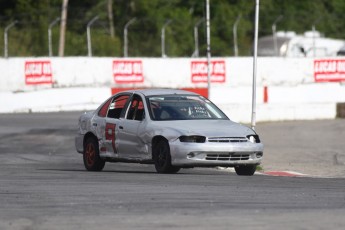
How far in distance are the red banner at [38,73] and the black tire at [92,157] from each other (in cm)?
2257

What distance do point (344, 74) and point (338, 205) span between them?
37649mm

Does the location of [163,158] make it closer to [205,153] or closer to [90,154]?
[205,153]

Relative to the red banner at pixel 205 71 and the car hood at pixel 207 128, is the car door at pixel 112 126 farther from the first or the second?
the red banner at pixel 205 71

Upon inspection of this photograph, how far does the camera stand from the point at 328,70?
48.8m

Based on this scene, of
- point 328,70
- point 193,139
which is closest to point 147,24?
point 328,70

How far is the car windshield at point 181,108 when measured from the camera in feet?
57.6

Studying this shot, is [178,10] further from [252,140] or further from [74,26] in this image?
[252,140]

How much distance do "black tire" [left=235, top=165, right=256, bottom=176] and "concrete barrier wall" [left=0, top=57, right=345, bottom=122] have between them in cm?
1791

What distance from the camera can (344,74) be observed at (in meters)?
49.3

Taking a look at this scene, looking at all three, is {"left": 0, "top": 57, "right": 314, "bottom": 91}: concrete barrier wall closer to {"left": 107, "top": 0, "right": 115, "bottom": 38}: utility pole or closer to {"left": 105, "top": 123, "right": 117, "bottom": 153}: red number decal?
{"left": 107, "top": 0, "right": 115, "bottom": 38}: utility pole

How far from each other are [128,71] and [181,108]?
26394mm

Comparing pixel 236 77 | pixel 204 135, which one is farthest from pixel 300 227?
pixel 236 77

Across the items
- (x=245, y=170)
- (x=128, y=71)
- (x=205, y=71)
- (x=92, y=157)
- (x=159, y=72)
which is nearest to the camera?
(x=245, y=170)

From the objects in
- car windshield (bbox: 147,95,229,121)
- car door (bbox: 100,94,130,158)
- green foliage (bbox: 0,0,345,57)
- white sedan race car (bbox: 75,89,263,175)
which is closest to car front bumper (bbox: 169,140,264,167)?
white sedan race car (bbox: 75,89,263,175)
